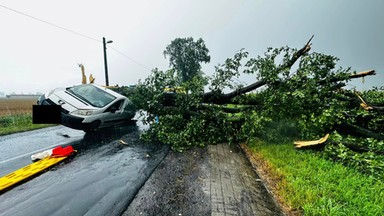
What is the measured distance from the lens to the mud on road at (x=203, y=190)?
2.95 metres

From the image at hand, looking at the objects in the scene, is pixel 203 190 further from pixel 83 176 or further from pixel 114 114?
pixel 114 114

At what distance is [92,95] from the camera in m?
7.68

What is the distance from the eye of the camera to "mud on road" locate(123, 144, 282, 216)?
2.95 metres

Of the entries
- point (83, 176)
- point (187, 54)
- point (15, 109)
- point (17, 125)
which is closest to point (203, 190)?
point (83, 176)

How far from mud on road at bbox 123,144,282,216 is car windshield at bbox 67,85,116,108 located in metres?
3.77

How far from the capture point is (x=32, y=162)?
4949 mm

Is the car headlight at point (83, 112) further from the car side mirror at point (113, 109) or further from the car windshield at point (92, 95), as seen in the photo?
the car side mirror at point (113, 109)

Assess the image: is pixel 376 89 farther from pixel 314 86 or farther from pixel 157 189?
pixel 157 189

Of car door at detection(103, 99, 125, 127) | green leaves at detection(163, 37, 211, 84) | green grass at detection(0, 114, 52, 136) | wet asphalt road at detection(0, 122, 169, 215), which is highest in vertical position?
green leaves at detection(163, 37, 211, 84)

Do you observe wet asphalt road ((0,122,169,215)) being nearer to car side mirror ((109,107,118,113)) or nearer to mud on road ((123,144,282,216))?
mud on road ((123,144,282,216))

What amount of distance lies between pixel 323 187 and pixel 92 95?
290 inches

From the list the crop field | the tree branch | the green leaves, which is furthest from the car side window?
the green leaves

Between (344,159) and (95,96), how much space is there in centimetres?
762

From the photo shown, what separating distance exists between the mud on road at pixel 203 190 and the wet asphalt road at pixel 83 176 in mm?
268
